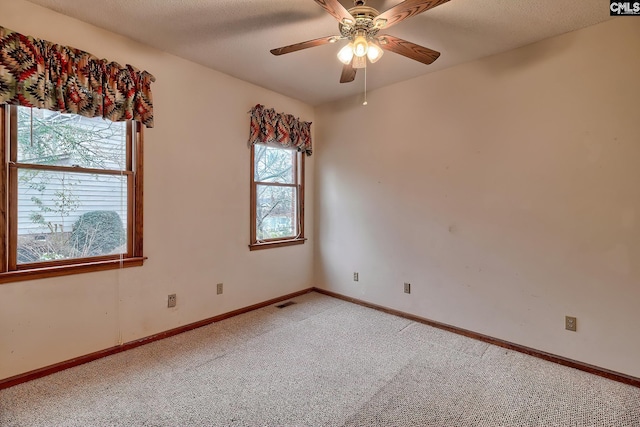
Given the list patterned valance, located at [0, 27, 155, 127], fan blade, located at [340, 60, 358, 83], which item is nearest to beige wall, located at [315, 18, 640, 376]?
fan blade, located at [340, 60, 358, 83]

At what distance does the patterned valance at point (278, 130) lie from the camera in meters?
3.47

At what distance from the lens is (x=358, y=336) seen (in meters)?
2.87

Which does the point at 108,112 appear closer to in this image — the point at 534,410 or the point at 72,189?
the point at 72,189

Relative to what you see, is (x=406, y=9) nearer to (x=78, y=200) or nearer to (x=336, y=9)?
(x=336, y=9)

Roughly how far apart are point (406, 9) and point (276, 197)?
2.64m

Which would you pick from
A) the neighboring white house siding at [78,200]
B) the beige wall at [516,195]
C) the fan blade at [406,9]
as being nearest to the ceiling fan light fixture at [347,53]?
the fan blade at [406,9]

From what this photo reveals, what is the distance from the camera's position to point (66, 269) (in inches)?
88.8

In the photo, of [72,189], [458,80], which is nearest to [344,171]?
[458,80]

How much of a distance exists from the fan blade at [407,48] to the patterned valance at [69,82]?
198cm

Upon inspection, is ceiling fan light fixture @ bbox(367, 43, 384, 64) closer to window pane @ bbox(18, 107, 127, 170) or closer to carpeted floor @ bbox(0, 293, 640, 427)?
window pane @ bbox(18, 107, 127, 170)

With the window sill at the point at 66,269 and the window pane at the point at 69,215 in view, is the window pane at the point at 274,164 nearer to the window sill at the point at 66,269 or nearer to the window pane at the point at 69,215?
the window pane at the point at 69,215

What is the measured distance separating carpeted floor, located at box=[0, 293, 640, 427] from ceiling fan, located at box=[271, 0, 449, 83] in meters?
2.22

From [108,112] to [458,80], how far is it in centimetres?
310

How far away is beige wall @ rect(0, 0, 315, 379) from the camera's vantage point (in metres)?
2.14
